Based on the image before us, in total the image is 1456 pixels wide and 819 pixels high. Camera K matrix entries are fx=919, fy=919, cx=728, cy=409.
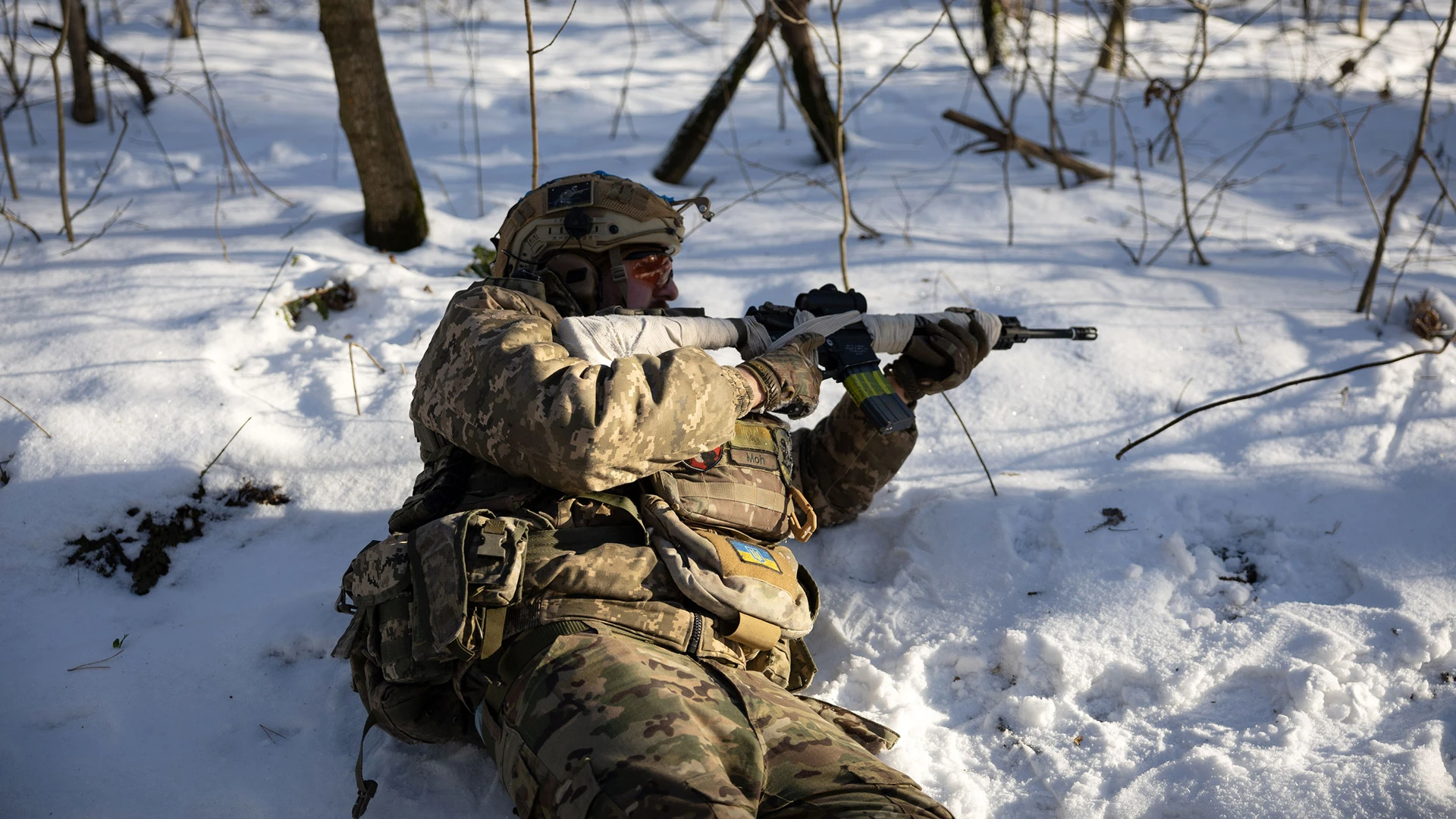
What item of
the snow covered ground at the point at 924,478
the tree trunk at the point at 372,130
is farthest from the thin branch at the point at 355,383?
the tree trunk at the point at 372,130

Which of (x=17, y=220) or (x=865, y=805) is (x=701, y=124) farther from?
(x=865, y=805)

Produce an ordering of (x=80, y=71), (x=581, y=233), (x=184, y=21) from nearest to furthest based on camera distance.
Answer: (x=581, y=233), (x=80, y=71), (x=184, y=21)

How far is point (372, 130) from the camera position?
3.80m

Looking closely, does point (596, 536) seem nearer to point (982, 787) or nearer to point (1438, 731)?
point (982, 787)

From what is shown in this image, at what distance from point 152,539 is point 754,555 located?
182 centimetres

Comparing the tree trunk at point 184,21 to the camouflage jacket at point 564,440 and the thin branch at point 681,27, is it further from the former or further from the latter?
the camouflage jacket at point 564,440

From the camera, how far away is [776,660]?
2.14 m

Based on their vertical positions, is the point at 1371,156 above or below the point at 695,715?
above

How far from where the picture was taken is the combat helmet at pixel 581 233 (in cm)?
236

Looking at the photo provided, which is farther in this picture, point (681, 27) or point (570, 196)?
point (681, 27)

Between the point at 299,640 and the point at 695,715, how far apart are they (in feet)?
4.09

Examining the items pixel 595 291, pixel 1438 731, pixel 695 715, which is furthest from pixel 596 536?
pixel 1438 731

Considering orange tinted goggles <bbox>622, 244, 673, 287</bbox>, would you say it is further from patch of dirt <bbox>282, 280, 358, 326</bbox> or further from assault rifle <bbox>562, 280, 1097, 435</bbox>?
patch of dirt <bbox>282, 280, 358, 326</bbox>

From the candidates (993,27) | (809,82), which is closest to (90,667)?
(809,82)
